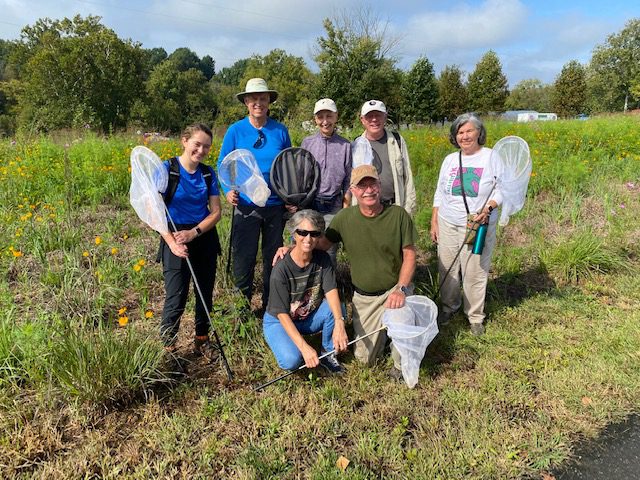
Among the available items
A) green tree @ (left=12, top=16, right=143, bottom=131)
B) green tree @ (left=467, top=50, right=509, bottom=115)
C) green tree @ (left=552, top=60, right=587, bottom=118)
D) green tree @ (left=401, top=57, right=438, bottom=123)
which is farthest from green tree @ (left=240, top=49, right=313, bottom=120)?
green tree @ (left=552, top=60, right=587, bottom=118)

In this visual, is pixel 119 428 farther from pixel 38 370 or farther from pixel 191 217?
pixel 191 217

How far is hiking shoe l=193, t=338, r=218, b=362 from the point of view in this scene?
296 cm

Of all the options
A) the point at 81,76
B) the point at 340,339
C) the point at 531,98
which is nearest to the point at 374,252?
the point at 340,339

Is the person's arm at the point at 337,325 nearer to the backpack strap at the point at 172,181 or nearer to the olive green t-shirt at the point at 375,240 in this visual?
the olive green t-shirt at the point at 375,240

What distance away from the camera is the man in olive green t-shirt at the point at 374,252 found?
280 centimetres

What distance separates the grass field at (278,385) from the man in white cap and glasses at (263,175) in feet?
1.13

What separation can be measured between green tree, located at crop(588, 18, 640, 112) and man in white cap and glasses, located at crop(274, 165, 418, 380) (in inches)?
2244

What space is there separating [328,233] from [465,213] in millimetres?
1164

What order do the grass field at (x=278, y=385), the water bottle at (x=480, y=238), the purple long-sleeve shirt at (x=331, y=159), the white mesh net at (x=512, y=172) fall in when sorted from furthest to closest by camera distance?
1. the purple long-sleeve shirt at (x=331, y=159)
2. the water bottle at (x=480, y=238)
3. the white mesh net at (x=512, y=172)
4. the grass field at (x=278, y=385)

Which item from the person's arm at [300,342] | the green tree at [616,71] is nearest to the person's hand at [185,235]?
the person's arm at [300,342]

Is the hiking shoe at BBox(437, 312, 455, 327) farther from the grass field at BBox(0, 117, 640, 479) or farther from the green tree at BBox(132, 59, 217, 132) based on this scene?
the green tree at BBox(132, 59, 217, 132)

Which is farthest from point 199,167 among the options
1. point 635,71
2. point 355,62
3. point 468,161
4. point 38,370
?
point 635,71

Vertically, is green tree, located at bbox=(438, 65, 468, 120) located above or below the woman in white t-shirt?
above

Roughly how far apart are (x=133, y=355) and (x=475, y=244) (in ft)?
8.48
